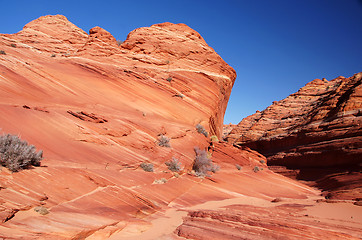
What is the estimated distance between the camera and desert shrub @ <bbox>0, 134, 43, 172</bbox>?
6078 millimetres

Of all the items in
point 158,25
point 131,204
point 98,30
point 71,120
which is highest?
point 158,25

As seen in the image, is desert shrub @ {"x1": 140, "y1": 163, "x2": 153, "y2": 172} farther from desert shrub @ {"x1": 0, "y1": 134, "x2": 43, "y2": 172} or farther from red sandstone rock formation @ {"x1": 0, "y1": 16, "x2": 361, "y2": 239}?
desert shrub @ {"x1": 0, "y1": 134, "x2": 43, "y2": 172}

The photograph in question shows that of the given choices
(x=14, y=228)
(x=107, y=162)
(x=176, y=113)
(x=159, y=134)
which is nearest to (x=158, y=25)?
(x=176, y=113)

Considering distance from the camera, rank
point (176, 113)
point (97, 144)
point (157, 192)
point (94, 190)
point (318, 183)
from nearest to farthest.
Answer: point (94, 190)
point (157, 192)
point (97, 144)
point (176, 113)
point (318, 183)

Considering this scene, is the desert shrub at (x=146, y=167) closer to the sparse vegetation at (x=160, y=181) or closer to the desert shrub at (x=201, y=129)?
the sparse vegetation at (x=160, y=181)

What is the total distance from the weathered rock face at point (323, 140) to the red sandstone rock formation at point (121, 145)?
6.44 meters

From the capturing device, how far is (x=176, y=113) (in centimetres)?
1848

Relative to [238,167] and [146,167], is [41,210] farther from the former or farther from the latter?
[238,167]

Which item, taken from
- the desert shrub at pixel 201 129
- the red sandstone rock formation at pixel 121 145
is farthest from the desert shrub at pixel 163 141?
the desert shrub at pixel 201 129

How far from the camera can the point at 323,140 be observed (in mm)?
23781

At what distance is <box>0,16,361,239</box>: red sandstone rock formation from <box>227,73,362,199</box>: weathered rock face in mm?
6436

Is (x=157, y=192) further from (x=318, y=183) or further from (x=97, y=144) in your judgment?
(x=318, y=183)

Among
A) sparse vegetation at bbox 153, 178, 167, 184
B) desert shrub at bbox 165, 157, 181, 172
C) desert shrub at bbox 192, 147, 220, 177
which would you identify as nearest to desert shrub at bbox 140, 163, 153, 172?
sparse vegetation at bbox 153, 178, 167, 184

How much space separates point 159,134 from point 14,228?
10.0 m
